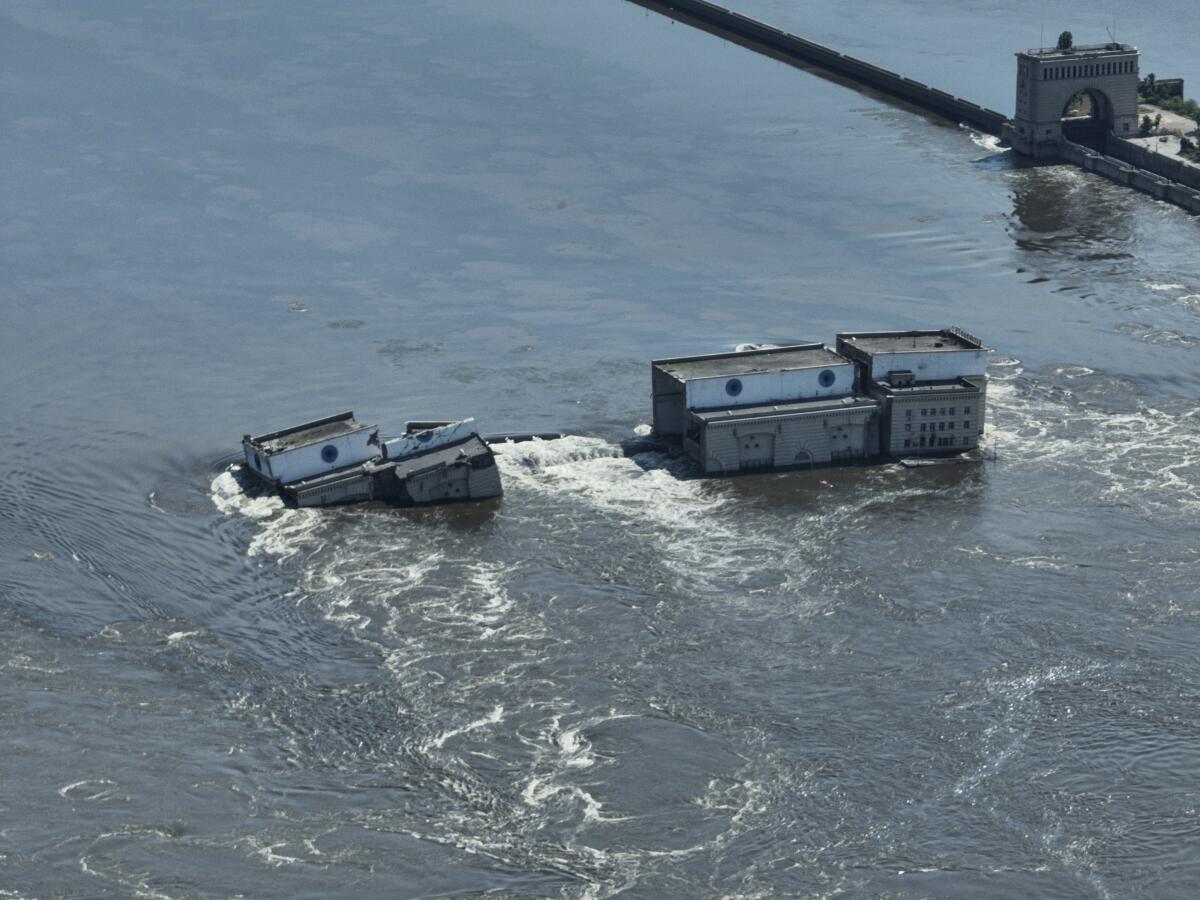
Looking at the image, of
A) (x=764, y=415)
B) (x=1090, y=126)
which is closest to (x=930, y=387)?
(x=764, y=415)

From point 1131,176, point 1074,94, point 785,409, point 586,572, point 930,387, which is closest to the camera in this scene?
point 586,572

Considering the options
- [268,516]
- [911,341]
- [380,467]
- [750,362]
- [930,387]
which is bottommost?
[268,516]

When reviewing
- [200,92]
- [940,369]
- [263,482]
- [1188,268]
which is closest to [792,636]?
[940,369]

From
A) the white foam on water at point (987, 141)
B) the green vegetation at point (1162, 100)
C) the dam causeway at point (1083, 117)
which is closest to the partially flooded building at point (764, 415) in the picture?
the dam causeway at point (1083, 117)

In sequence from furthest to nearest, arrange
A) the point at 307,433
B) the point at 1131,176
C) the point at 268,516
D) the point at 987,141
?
the point at 987,141 < the point at 1131,176 < the point at 307,433 < the point at 268,516

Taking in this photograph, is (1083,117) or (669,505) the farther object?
(1083,117)

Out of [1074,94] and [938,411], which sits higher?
[1074,94]

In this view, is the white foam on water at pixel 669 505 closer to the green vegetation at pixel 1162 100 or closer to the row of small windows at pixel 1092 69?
the row of small windows at pixel 1092 69

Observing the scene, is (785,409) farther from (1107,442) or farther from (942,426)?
(1107,442)
